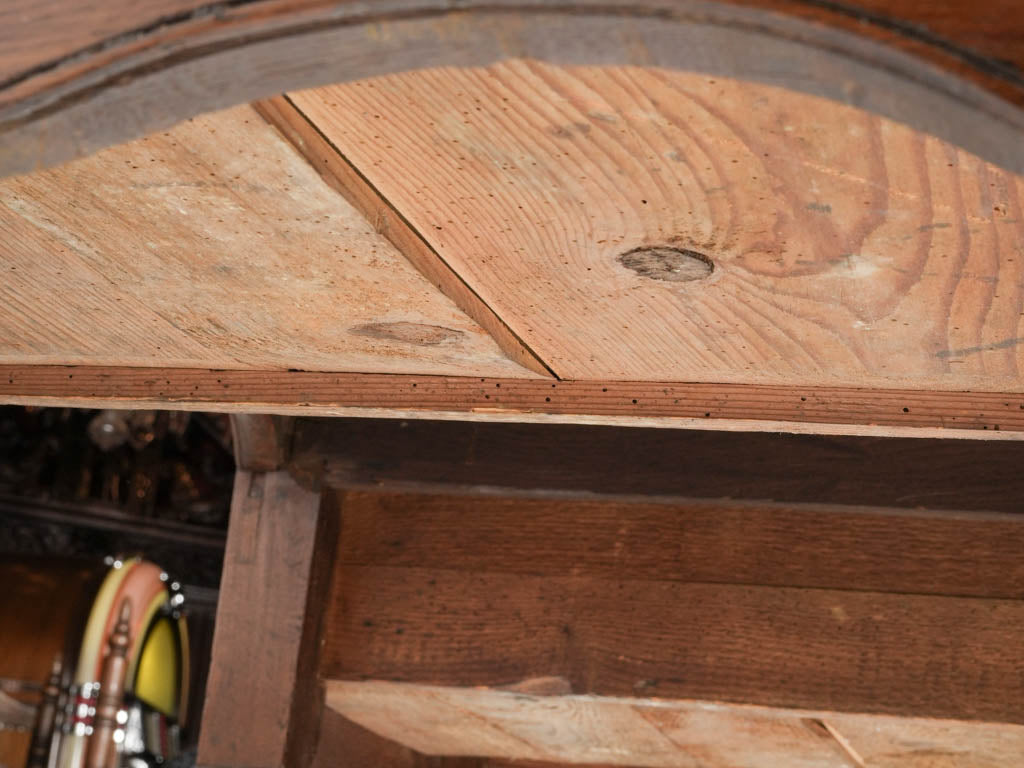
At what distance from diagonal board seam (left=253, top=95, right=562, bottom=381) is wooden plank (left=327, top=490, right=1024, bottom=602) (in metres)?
1.12

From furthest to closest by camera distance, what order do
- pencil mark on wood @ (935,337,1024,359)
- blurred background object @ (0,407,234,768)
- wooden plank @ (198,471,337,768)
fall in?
blurred background object @ (0,407,234,768) < wooden plank @ (198,471,337,768) < pencil mark on wood @ (935,337,1024,359)

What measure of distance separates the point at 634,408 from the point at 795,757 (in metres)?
2.12

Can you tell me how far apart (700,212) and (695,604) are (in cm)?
158

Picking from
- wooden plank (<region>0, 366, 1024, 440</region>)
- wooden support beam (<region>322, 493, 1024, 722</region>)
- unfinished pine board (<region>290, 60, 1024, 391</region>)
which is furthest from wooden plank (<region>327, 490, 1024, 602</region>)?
unfinished pine board (<region>290, 60, 1024, 391</region>)

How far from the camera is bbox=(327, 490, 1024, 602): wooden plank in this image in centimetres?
243

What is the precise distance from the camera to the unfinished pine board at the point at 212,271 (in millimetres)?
1061

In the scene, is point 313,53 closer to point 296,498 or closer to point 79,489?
point 296,498

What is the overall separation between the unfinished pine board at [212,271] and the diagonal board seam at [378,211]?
1cm

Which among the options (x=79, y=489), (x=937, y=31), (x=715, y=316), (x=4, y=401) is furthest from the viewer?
(x=79, y=489)

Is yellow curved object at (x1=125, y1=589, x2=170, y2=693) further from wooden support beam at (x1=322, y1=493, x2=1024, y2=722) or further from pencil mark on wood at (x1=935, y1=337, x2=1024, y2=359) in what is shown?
pencil mark on wood at (x1=935, y1=337, x2=1024, y2=359)

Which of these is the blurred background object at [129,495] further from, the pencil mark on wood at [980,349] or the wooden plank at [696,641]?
the pencil mark on wood at [980,349]

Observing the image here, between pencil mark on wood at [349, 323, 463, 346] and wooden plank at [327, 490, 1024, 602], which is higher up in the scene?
wooden plank at [327, 490, 1024, 602]

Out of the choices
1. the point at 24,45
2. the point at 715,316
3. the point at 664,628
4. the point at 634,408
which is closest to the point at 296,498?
the point at 664,628

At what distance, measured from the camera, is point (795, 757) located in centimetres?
337
